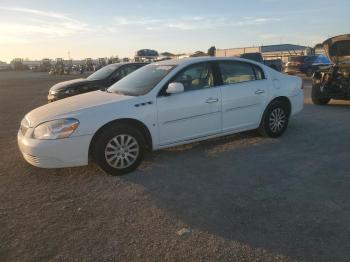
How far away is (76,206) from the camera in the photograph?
4.14 metres

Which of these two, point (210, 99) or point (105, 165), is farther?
point (210, 99)

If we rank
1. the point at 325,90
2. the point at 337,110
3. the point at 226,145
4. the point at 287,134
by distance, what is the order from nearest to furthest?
the point at 226,145 < the point at 287,134 < the point at 337,110 < the point at 325,90

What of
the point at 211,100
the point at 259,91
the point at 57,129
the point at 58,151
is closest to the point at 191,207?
the point at 58,151

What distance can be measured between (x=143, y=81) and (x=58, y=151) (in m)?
1.85

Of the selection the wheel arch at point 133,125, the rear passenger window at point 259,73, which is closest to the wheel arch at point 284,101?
the rear passenger window at point 259,73

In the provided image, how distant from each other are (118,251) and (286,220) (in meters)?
1.66

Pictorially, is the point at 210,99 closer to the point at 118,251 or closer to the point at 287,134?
the point at 287,134

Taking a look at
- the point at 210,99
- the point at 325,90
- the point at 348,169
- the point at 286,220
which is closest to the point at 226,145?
the point at 210,99

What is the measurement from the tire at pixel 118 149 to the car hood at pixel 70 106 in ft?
1.51

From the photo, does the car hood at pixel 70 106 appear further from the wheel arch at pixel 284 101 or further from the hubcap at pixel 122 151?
the wheel arch at pixel 284 101

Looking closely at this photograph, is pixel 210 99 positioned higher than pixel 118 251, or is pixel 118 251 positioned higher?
pixel 210 99

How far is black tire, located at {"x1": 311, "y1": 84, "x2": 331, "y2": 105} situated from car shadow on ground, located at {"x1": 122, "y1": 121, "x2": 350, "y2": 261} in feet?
16.2

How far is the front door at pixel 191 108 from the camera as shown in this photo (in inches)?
215

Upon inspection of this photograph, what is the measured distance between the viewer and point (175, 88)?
5.34 m
